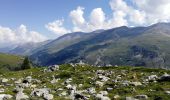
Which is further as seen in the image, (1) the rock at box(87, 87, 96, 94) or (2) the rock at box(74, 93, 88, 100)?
(1) the rock at box(87, 87, 96, 94)

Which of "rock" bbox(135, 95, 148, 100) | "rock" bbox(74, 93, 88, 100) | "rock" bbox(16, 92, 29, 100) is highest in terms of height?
"rock" bbox(16, 92, 29, 100)

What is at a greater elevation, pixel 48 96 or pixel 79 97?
pixel 48 96

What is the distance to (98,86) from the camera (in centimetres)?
3431

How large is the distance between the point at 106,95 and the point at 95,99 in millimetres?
2012

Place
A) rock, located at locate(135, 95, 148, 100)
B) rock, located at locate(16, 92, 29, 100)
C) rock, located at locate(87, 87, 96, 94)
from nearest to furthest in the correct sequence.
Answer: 1. rock, located at locate(16, 92, 29, 100)
2. rock, located at locate(135, 95, 148, 100)
3. rock, located at locate(87, 87, 96, 94)

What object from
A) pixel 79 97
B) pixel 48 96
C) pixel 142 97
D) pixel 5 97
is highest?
pixel 5 97

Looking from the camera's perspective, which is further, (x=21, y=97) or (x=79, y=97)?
(x=79, y=97)

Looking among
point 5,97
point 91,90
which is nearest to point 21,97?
point 5,97

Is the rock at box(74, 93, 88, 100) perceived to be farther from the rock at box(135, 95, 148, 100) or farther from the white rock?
the rock at box(135, 95, 148, 100)

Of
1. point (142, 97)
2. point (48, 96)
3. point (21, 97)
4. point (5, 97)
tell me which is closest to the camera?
point (5, 97)

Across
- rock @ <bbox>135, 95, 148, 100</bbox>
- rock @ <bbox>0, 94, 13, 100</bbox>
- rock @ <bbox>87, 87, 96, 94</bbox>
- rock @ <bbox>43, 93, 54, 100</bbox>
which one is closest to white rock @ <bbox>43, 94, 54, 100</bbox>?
rock @ <bbox>43, 93, 54, 100</bbox>

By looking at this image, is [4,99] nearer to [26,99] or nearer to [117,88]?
[26,99]

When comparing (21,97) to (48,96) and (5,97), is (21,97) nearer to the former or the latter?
(5,97)

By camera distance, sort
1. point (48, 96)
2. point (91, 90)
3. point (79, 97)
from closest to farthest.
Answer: point (48, 96) < point (79, 97) < point (91, 90)
